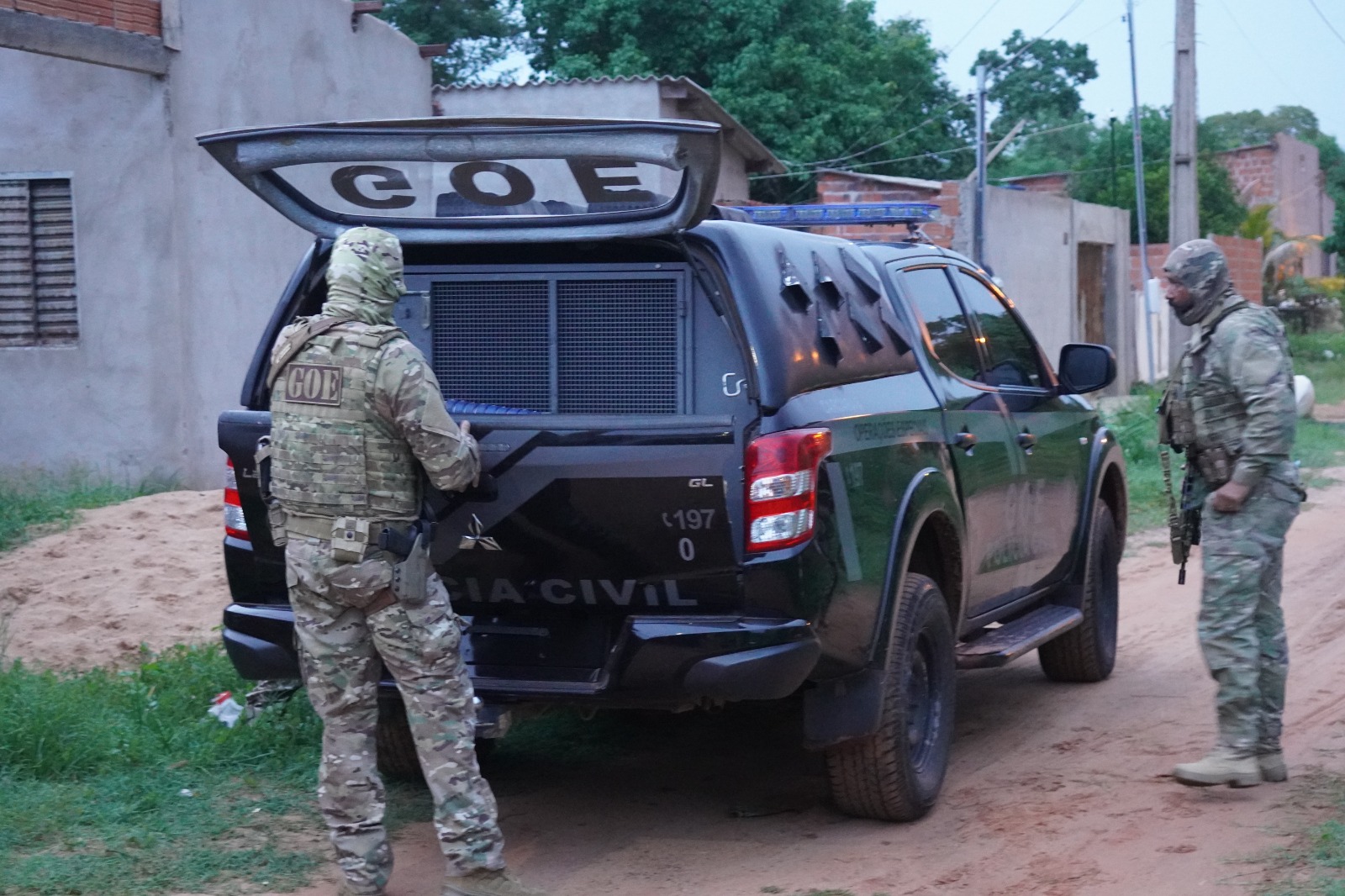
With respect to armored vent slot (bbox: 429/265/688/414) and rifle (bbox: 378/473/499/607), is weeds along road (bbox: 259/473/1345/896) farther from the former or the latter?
armored vent slot (bbox: 429/265/688/414)

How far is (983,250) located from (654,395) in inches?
462

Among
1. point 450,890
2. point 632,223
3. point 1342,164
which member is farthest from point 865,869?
point 1342,164

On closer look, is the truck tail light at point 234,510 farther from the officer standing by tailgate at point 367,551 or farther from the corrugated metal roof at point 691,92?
the corrugated metal roof at point 691,92

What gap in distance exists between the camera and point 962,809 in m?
5.05

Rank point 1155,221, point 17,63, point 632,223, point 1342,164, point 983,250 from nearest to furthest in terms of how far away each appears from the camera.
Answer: point 632,223, point 17,63, point 983,250, point 1155,221, point 1342,164

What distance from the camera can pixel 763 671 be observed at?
13.4ft

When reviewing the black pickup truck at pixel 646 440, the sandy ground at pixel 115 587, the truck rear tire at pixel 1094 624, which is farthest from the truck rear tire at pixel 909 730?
the sandy ground at pixel 115 587

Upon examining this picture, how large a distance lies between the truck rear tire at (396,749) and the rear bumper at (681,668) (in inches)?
36.0

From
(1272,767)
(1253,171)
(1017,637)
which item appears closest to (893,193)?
(1017,637)

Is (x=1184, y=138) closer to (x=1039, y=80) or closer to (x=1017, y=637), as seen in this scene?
(x=1017, y=637)

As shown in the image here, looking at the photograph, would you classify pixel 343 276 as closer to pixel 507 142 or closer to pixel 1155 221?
pixel 507 142

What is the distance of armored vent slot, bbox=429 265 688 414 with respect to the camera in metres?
4.48

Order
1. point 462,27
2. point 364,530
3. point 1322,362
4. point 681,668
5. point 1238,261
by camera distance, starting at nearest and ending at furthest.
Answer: point 364,530 → point 681,668 → point 1238,261 → point 1322,362 → point 462,27

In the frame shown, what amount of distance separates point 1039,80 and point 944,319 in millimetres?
43461
